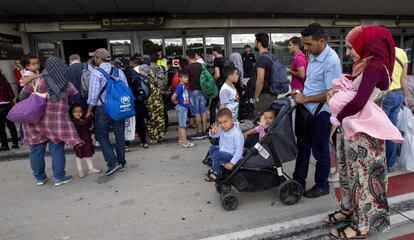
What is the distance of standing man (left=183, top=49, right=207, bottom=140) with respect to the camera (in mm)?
5703

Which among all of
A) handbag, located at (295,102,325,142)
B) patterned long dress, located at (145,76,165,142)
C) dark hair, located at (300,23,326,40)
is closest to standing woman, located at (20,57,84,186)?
patterned long dress, located at (145,76,165,142)

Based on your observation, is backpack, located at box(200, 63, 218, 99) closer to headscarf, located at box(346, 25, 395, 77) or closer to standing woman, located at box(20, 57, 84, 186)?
standing woman, located at box(20, 57, 84, 186)

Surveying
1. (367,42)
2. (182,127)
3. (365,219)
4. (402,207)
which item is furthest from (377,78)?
(182,127)

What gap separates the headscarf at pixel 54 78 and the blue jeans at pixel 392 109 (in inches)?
156

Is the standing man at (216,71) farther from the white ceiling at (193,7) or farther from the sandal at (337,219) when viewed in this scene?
the sandal at (337,219)

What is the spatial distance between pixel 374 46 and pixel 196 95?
3788 mm

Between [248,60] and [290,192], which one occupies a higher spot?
[248,60]

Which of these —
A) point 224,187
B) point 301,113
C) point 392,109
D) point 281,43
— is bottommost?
point 224,187

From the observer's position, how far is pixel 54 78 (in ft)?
12.6

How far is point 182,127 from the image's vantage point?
559 cm

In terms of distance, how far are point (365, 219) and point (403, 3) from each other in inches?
427

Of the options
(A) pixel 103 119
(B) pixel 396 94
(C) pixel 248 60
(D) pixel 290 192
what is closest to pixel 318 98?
(D) pixel 290 192

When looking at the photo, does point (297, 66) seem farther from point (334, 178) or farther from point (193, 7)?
point (193, 7)

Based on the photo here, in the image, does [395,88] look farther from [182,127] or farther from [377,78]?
[182,127]
